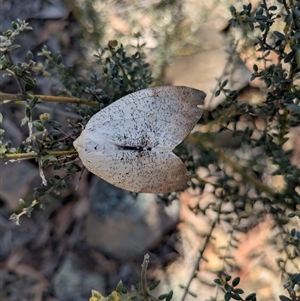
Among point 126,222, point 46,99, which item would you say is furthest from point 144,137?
point 126,222

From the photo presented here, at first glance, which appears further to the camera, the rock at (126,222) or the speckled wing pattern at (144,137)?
the rock at (126,222)

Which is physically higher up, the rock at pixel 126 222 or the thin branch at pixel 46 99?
the thin branch at pixel 46 99

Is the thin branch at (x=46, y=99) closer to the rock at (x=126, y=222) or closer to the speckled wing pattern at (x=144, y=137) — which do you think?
the speckled wing pattern at (x=144, y=137)

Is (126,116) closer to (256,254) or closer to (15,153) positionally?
(15,153)

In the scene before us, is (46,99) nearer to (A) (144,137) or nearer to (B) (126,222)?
(A) (144,137)

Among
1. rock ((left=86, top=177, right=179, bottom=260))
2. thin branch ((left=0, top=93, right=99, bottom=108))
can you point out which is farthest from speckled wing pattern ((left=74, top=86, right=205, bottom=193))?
rock ((left=86, top=177, right=179, bottom=260))

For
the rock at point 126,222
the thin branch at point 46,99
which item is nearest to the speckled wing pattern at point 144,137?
the thin branch at point 46,99

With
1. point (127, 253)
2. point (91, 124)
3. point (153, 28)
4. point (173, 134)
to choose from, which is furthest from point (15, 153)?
point (153, 28)
